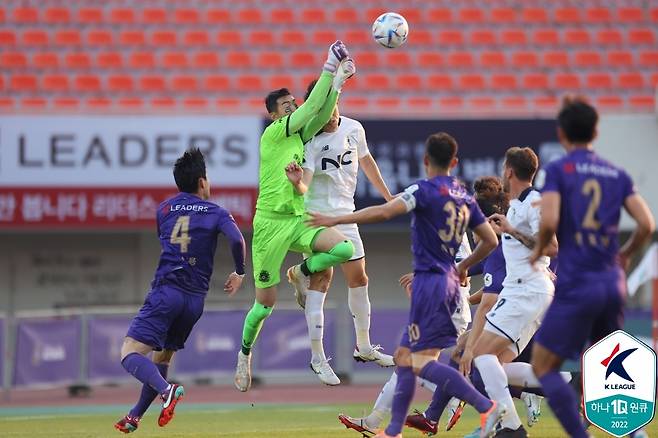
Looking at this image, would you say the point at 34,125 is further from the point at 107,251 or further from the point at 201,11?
the point at 201,11

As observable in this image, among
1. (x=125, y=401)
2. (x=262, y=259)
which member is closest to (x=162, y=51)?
(x=125, y=401)

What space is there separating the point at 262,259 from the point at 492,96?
393 inches

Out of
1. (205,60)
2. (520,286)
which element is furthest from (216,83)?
(520,286)

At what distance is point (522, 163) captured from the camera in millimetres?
9938

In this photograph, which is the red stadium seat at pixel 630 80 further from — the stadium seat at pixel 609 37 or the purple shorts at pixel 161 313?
the purple shorts at pixel 161 313

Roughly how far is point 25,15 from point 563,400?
1492 cm

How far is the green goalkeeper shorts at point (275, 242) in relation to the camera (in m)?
10.8

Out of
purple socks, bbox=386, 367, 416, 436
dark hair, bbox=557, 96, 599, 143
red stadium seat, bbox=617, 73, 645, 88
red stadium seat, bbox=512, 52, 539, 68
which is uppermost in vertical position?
red stadium seat, bbox=512, 52, 539, 68

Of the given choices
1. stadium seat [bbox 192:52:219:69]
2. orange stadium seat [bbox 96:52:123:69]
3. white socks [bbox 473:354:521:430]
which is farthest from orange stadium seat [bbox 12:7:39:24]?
white socks [bbox 473:354:521:430]

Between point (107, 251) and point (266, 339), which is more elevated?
point (107, 251)

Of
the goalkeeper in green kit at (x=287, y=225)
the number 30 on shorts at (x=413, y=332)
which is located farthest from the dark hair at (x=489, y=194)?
the number 30 on shorts at (x=413, y=332)

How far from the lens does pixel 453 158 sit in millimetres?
8977

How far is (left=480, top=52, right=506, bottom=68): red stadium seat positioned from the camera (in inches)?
803

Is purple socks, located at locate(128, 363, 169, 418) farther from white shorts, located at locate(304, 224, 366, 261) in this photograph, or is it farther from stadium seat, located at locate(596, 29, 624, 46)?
stadium seat, located at locate(596, 29, 624, 46)
